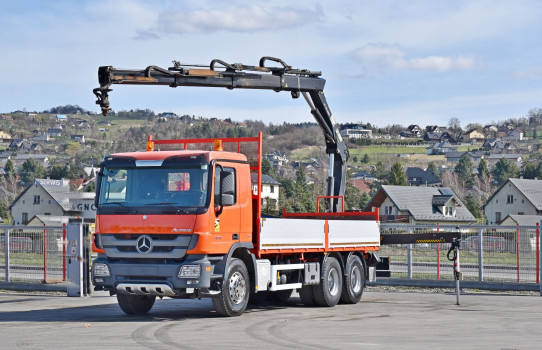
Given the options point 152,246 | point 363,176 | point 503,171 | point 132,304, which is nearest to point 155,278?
point 152,246

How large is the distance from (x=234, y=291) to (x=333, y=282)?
394cm

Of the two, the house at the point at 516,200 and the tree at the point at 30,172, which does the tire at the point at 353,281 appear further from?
the tree at the point at 30,172

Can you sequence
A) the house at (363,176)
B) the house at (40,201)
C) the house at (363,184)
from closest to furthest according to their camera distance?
the house at (40,201)
the house at (363,184)
the house at (363,176)

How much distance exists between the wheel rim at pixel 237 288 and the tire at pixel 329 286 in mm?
2864

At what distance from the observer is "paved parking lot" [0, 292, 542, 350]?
13.0m

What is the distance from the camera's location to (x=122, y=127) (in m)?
183

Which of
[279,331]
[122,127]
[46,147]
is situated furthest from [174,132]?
[279,331]

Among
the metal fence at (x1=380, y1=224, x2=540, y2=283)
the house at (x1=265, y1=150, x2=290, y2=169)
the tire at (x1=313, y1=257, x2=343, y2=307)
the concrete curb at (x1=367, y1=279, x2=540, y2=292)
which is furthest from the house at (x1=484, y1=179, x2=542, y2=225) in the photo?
the tire at (x1=313, y1=257, x2=343, y2=307)

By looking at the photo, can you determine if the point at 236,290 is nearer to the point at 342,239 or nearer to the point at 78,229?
the point at 342,239

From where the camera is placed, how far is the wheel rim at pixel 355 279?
67.6 feet

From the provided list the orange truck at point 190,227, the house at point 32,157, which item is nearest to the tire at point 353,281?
the orange truck at point 190,227

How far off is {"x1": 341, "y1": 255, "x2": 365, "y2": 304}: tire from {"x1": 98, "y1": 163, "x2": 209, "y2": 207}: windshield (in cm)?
566

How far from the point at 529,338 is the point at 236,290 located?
18.0 feet

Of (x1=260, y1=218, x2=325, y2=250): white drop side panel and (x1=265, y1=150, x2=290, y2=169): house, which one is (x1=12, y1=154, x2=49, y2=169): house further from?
(x1=260, y1=218, x2=325, y2=250): white drop side panel
